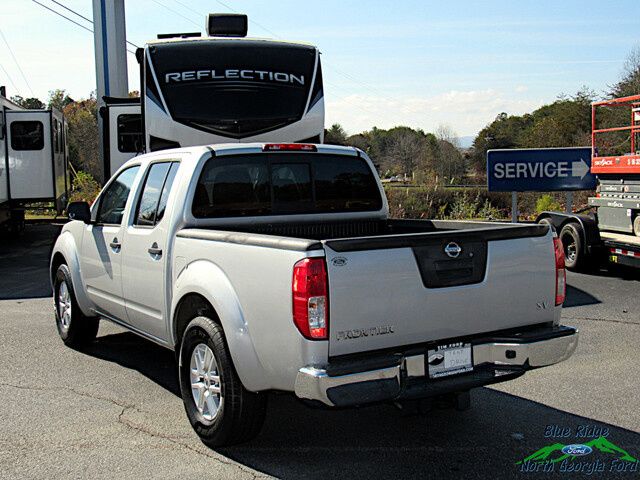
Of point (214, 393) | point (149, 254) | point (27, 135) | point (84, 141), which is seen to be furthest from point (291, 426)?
Answer: point (84, 141)

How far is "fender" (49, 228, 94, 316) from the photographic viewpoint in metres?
7.18

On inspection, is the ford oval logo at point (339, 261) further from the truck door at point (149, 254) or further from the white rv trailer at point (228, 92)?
the white rv trailer at point (228, 92)

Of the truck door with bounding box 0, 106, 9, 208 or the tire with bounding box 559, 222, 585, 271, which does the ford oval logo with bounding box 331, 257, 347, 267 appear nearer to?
the tire with bounding box 559, 222, 585, 271

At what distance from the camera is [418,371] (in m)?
4.35

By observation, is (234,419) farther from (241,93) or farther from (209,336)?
(241,93)

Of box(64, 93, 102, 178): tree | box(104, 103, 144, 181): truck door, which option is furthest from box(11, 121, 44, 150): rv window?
box(64, 93, 102, 178): tree

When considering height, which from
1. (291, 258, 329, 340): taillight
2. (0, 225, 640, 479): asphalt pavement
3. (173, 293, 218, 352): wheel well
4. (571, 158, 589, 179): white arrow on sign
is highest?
(571, 158, 589, 179): white arrow on sign

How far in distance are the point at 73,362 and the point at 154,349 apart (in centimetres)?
85

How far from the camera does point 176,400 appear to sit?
5930mm

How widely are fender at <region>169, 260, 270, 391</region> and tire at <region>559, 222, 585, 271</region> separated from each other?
8382mm

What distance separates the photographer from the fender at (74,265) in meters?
7.18

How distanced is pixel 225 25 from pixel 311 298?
9728 mm

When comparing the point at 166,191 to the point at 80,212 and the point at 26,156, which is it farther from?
the point at 26,156

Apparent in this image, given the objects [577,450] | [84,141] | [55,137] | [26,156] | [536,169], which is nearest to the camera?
[577,450]
